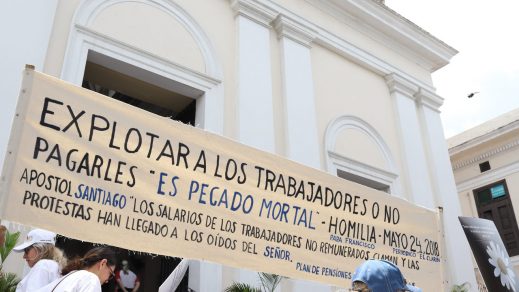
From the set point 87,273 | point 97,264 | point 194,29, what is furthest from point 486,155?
point 87,273

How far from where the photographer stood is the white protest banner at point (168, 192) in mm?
2520

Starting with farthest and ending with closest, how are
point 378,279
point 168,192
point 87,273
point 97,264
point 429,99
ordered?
point 429,99 → point 168,192 → point 97,264 → point 87,273 → point 378,279

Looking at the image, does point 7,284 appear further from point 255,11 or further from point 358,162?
point 358,162

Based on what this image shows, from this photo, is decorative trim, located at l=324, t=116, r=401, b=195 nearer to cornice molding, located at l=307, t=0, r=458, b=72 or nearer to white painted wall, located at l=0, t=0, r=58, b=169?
cornice molding, located at l=307, t=0, r=458, b=72

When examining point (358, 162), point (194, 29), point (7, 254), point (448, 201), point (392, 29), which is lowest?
point (7, 254)

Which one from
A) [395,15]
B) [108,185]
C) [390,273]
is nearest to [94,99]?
[108,185]

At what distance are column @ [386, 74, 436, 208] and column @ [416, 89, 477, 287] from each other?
210 millimetres

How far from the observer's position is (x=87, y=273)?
2398 millimetres

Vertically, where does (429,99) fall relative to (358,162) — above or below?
above

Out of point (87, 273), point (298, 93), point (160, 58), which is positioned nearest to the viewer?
point (87, 273)

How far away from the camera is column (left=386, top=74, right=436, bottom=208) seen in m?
8.75

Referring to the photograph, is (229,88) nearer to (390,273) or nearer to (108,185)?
(108,185)

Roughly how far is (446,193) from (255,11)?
5085 mm

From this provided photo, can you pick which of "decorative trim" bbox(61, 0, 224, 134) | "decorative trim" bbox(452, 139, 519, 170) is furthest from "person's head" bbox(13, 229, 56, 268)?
Result: "decorative trim" bbox(452, 139, 519, 170)
